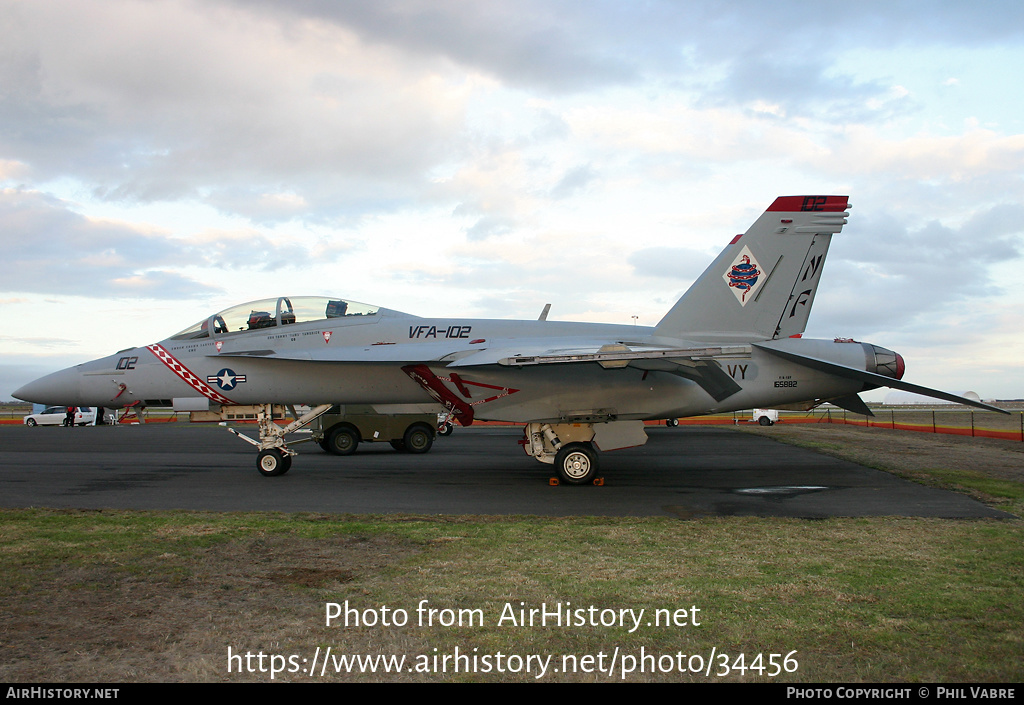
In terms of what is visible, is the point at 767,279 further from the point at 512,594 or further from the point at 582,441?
the point at 512,594

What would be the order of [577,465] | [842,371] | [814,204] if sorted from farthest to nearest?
[577,465]
[814,204]
[842,371]

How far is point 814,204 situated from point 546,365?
18.2 ft

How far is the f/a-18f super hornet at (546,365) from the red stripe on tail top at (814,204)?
0.08ft

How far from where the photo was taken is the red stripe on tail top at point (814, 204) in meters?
11.5

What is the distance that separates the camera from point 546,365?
1139 centimetres

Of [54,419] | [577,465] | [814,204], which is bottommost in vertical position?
[54,419]

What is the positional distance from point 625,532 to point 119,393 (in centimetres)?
1001

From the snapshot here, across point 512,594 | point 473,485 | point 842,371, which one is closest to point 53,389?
point 473,485

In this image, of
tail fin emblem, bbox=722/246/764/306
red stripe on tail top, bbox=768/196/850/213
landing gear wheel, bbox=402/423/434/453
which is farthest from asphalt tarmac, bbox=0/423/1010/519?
red stripe on tail top, bbox=768/196/850/213

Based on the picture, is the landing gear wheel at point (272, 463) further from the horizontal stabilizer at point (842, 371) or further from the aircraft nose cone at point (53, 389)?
the horizontal stabilizer at point (842, 371)

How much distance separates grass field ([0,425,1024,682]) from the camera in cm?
367

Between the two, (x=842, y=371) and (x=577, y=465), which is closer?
(x=842, y=371)

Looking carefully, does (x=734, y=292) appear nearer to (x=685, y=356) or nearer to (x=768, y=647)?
(x=685, y=356)

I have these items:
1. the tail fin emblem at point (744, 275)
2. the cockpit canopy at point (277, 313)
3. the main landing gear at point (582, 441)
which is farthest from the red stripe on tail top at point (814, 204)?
the cockpit canopy at point (277, 313)
